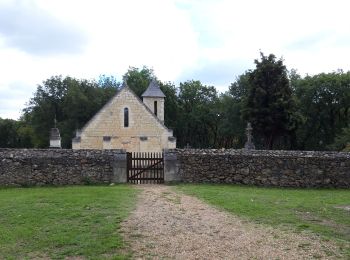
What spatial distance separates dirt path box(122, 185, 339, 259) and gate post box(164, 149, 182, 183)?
8.11 m

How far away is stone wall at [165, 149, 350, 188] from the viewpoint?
65.3ft

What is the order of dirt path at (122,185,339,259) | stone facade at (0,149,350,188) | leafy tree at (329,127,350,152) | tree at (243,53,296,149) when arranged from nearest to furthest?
dirt path at (122,185,339,259), stone facade at (0,149,350,188), tree at (243,53,296,149), leafy tree at (329,127,350,152)

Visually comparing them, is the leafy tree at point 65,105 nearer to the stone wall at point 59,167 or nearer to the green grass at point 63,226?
the stone wall at point 59,167

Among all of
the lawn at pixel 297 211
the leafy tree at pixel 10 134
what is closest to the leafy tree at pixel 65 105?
the leafy tree at pixel 10 134

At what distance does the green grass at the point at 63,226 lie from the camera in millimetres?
7820

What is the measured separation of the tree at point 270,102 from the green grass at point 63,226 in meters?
31.8

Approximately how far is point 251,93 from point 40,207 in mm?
36180

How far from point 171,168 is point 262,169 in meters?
3.83

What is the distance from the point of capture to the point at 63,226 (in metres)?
9.64

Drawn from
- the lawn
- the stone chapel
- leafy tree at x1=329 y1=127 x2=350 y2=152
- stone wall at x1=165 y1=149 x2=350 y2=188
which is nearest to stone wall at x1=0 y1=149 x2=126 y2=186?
stone wall at x1=165 y1=149 x2=350 y2=188

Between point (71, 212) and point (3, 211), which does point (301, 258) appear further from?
point (3, 211)

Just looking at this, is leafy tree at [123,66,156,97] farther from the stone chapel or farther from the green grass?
the green grass

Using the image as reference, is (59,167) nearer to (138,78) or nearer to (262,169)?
(262,169)

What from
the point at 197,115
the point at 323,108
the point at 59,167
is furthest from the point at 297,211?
the point at 197,115
